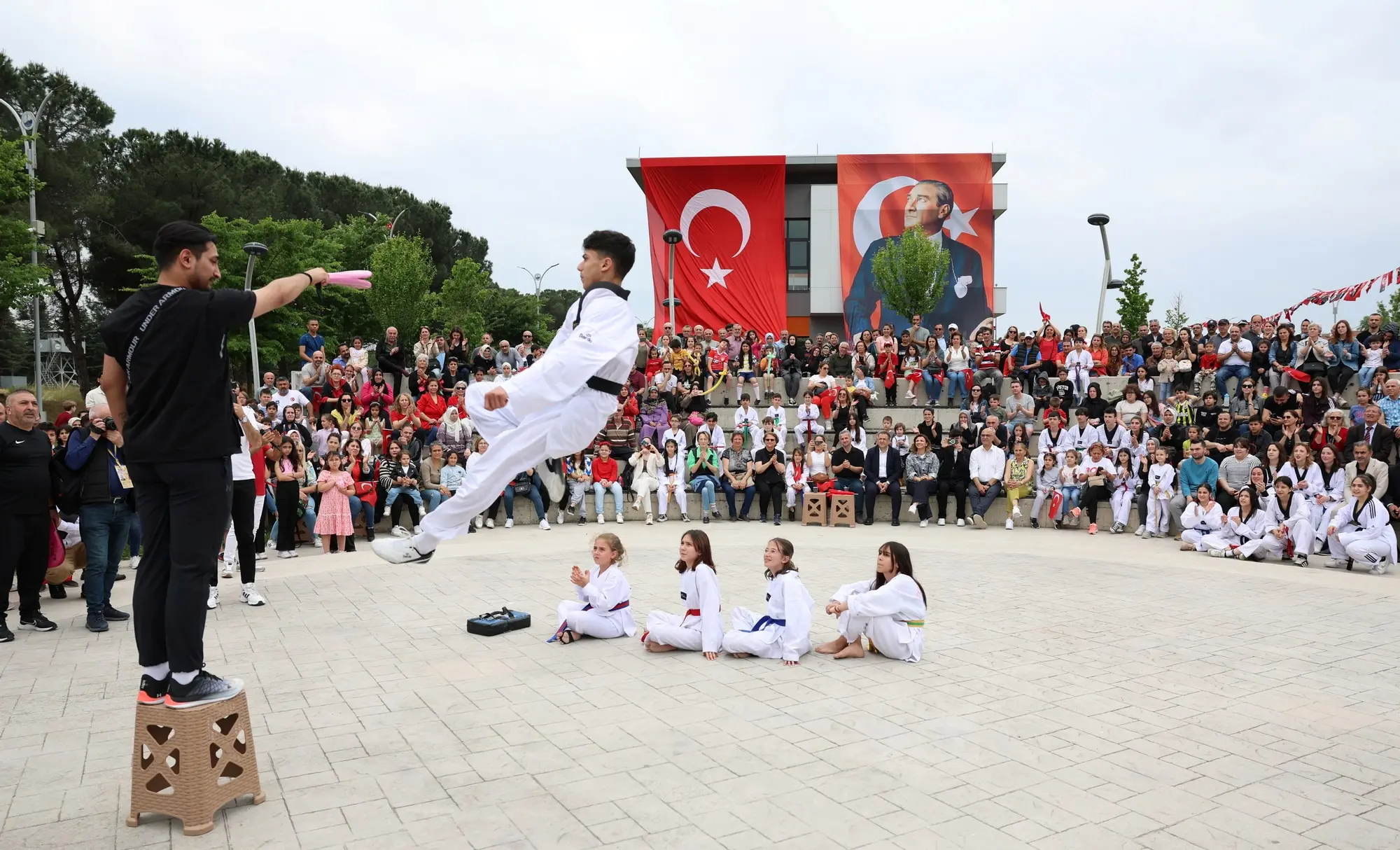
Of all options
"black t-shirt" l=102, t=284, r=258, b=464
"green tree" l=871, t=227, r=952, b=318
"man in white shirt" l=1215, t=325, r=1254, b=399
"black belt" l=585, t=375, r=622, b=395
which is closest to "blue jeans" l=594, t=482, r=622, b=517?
"black belt" l=585, t=375, r=622, b=395

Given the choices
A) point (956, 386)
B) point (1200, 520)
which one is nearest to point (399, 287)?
point (956, 386)

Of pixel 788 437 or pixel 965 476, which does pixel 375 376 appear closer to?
pixel 788 437

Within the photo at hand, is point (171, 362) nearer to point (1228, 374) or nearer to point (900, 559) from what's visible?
point (900, 559)

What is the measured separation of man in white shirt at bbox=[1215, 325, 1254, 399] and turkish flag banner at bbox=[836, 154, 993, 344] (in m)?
14.6

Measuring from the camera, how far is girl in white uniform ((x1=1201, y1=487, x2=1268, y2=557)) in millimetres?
11195

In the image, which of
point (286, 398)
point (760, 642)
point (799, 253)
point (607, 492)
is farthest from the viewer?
point (799, 253)

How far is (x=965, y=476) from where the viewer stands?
47.0 feet

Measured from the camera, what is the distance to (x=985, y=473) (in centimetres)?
1407

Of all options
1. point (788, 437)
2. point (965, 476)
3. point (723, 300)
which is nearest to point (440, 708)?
point (965, 476)

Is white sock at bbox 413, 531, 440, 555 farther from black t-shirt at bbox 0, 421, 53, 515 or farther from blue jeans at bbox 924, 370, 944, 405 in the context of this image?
blue jeans at bbox 924, 370, 944, 405

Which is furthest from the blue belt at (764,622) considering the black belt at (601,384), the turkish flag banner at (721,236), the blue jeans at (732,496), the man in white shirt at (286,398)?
the turkish flag banner at (721,236)

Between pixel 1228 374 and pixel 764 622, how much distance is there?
1268 cm

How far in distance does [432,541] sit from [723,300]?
82.9 ft

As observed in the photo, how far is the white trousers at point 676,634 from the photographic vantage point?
20.5 ft
